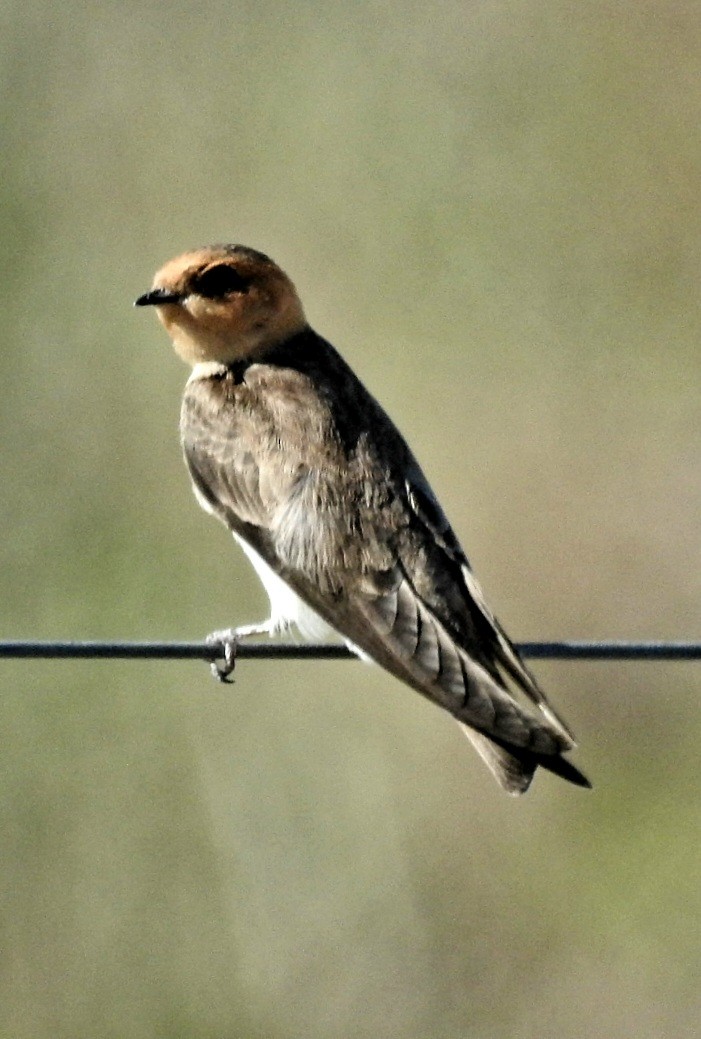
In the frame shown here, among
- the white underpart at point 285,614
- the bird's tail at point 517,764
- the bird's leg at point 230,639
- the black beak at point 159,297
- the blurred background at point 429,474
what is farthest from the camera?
the blurred background at point 429,474

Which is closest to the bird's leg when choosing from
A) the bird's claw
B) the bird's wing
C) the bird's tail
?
the bird's claw

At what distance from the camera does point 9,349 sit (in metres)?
7.34

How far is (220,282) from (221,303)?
73mm

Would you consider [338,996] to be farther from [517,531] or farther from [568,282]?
[568,282]

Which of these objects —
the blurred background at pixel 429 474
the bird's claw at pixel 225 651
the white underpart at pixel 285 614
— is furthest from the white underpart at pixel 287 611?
the blurred background at pixel 429 474

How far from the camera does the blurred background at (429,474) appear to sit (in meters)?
6.28

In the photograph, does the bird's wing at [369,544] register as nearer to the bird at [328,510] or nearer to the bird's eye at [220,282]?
the bird at [328,510]

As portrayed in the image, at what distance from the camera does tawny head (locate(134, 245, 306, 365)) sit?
5.70m

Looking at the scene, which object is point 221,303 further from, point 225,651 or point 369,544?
point 225,651

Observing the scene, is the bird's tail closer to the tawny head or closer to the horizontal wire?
the horizontal wire

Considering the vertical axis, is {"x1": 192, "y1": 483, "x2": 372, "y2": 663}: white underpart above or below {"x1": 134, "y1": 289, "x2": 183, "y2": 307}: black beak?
below

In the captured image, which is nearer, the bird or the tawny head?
the bird

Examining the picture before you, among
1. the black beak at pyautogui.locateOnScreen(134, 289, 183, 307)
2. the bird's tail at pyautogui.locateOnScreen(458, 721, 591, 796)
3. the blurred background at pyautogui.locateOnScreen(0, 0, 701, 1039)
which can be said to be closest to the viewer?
the bird's tail at pyautogui.locateOnScreen(458, 721, 591, 796)

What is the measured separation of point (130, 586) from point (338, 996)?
1.50m
